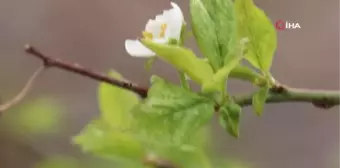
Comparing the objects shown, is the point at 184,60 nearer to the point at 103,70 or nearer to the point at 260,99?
the point at 260,99

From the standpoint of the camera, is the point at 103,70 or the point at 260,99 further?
the point at 103,70

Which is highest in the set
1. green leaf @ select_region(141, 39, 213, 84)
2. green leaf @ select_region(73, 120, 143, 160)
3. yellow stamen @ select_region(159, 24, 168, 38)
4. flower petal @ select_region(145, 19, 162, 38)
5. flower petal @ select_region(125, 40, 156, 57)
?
flower petal @ select_region(145, 19, 162, 38)

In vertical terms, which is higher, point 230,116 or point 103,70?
point 103,70

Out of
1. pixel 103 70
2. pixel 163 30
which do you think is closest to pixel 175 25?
pixel 163 30

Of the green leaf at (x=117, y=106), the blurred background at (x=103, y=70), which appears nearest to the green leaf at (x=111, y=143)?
the green leaf at (x=117, y=106)

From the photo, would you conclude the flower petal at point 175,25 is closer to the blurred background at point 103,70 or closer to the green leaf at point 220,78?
the green leaf at point 220,78

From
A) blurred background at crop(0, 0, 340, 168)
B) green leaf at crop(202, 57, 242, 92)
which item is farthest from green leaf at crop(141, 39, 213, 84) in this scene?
blurred background at crop(0, 0, 340, 168)

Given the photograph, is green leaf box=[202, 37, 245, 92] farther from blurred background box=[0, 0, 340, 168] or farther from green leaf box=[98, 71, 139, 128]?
blurred background box=[0, 0, 340, 168]
